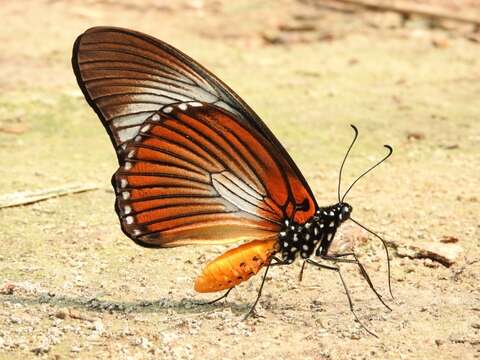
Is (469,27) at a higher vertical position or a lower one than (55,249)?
higher

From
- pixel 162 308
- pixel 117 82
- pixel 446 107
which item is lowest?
pixel 162 308

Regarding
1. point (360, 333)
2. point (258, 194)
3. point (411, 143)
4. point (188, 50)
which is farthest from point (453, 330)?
point (188, 50)

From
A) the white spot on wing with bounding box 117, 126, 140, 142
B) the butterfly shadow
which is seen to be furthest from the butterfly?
the butterfly shadow

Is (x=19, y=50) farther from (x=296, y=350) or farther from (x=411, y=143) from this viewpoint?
(x=296, y=350)

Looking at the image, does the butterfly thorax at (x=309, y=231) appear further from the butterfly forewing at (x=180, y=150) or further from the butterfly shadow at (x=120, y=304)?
the butterfly shadow at (x=120, y=304)

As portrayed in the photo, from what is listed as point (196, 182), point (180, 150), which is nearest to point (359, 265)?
point (196, 182)

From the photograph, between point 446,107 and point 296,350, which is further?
point 446,107

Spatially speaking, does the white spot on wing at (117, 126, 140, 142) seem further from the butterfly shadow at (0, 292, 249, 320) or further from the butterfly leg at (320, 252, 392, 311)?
the butterfly leg at (320, 252, 392, 311)

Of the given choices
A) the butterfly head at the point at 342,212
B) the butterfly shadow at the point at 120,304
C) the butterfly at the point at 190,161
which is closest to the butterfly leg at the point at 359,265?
the butterfly at the point at 190,161
